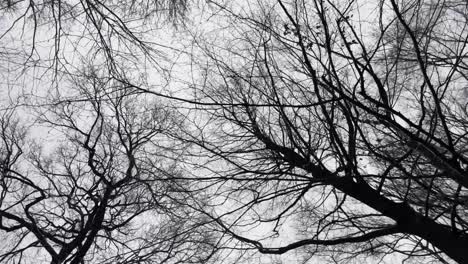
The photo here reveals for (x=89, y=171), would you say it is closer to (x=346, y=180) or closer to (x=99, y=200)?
(x=99, y=200)

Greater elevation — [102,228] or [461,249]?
[102,228]

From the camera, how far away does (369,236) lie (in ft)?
8.13

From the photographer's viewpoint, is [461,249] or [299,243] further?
[299,243]

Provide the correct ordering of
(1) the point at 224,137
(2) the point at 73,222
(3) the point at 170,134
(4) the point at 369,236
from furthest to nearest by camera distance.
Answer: (2) the point at 73,222 → (1) the point at 224,137 → (3) the point at 170,134 → (4) the point at 369,236

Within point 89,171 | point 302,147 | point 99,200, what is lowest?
point 302,147

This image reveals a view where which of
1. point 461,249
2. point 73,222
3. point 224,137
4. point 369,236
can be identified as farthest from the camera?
point 73,222

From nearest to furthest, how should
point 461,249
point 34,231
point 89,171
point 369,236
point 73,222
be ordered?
point 461,249
point 369,236
point 34,231
point 73,222
point 89,171

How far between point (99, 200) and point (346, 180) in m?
4.67

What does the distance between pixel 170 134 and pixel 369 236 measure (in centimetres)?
176

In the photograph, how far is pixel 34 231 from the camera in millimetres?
5188

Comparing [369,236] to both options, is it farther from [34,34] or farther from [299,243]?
[34,34]

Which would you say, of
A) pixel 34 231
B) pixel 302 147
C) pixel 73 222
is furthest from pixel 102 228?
pixel 302 147

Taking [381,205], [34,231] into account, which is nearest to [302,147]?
[381,205]

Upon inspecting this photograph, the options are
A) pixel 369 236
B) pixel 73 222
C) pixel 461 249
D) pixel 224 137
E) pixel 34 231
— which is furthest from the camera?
pixel 73 222
